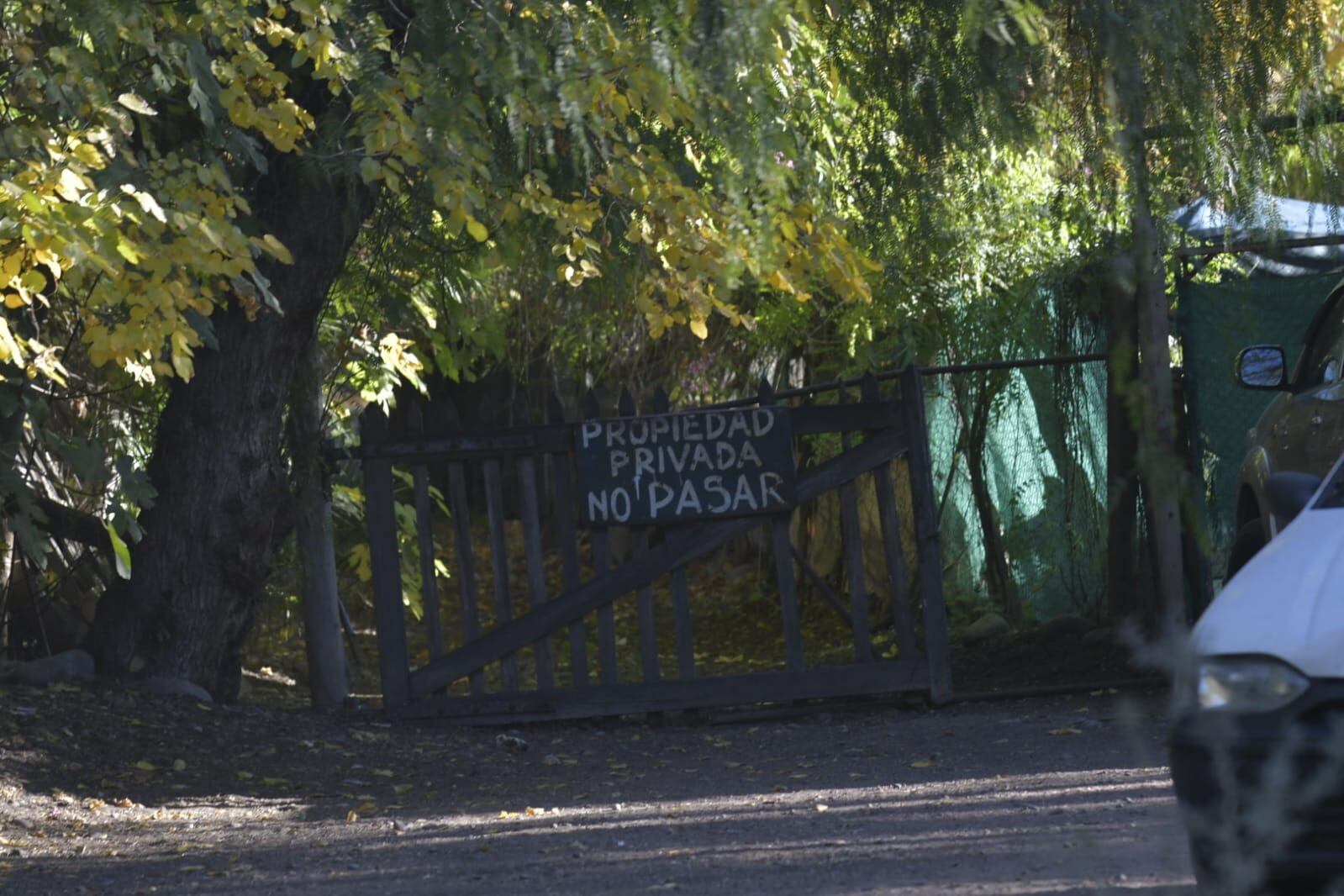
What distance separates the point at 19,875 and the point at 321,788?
5.69ft

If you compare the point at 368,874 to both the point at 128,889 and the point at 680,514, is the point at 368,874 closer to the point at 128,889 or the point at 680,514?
the point at 128,889

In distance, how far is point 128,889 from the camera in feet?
16.4

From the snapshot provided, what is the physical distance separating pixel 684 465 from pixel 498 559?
105cm

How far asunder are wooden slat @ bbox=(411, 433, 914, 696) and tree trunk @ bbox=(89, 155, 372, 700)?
3.83 feet

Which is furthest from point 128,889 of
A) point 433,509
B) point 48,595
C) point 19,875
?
point 433,509

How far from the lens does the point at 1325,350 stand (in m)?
6.75

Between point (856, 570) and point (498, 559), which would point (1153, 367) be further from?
point (498, 559)

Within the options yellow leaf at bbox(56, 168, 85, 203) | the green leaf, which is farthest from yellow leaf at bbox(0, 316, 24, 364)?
the green leaf

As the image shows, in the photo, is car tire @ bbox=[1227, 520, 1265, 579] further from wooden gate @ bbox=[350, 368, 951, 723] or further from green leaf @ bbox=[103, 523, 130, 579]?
green leaf @ bbox=[103, 523, 130, 579]

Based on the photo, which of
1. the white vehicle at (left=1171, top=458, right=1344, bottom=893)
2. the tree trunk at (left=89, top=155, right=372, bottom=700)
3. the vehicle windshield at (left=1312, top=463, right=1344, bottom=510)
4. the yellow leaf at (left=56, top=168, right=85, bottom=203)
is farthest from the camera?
the tree trunk at (left=89, top=155, right=372, bottom=700)

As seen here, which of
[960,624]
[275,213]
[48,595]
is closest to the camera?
[275,213]

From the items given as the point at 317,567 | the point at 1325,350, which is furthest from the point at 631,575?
the point at 1325,350

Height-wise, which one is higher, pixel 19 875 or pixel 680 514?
pixel 680 514

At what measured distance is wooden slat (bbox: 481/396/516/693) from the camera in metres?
7.96
